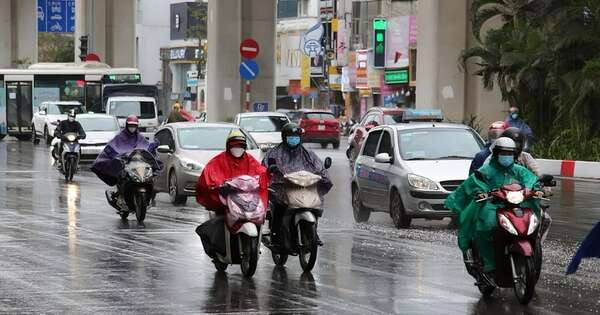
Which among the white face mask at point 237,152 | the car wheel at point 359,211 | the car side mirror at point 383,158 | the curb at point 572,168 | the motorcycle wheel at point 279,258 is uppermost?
the white face mask at point 237,152

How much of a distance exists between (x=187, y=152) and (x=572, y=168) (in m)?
12.5

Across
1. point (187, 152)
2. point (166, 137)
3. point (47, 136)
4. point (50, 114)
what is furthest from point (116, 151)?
point (47, 136)

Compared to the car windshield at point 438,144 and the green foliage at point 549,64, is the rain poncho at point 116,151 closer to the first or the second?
the car windshield at point 438,144

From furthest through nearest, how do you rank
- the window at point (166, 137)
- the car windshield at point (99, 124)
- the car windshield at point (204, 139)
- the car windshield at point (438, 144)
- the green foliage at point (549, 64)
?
1. the car windshield at point (99, 124)
2. the green foliage at point (549, 64)
3. the window at point (166, 137)
4. the car windshield at point (204, 139)
5. the car windshield at point (438, 144)

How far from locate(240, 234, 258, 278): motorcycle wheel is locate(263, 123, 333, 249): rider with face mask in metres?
1.01

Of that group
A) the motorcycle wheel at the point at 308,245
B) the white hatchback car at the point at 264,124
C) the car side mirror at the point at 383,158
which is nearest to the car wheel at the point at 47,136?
the white hatchback car at the point at 264,124

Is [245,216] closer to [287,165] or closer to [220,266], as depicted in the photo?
[220,266]

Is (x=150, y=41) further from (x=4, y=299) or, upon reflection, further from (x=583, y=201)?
(x=4, y=299)

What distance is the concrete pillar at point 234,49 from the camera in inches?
2213

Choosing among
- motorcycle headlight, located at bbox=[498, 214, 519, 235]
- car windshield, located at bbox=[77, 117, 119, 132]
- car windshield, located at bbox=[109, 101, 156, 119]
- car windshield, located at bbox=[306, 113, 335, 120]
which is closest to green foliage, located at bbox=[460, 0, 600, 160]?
car windshield, located at bbox=[77, 117, 119, 132]

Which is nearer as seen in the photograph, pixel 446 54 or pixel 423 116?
pixel 423 116

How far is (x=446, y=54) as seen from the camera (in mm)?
43562

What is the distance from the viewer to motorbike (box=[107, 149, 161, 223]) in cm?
2120

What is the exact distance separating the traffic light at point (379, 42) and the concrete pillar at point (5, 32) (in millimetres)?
20757
